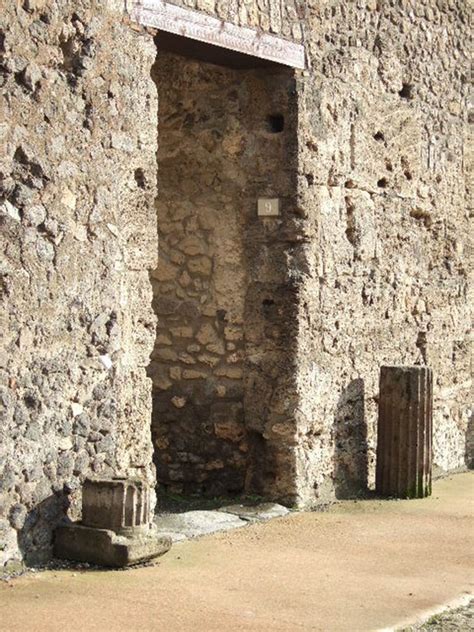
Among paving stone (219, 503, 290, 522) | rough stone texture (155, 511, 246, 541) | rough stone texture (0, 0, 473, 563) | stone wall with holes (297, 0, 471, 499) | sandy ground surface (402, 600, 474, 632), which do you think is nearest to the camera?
sandy ground surface (402, 600, 474, 632)

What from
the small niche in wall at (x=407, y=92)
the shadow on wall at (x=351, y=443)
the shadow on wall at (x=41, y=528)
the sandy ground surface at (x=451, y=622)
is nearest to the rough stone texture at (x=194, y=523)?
the shadow on wall at (x=41, y=528)

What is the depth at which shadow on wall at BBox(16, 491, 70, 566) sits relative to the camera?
6457 millimetres

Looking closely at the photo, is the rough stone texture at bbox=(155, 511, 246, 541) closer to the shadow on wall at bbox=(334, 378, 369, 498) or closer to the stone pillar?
the shadow on wall at bbox=(334, 378, 369, 498)

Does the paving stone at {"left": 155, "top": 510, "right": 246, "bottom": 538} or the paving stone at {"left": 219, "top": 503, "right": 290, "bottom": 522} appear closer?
the paving stone at {"left": 155, "top": 510, "right": 246, "bottom": 538}

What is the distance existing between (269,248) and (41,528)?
2861mm

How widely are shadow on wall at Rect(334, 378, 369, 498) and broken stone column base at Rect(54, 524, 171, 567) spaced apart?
2634 mm

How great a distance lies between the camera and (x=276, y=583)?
21.2 feet

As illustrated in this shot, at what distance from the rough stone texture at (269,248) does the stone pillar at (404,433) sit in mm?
199

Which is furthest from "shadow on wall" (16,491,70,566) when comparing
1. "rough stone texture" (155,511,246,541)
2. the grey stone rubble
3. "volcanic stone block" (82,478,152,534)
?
"rough stone texture" (155,511,246,541)

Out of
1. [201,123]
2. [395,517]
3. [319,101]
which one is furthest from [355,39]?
[395,517]

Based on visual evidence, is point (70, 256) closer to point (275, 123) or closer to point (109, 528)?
point (109, 528)

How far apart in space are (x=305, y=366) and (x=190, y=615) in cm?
308

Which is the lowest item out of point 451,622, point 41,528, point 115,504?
point 451,622

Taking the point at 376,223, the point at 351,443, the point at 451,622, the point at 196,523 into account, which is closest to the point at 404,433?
the point at 351,443
